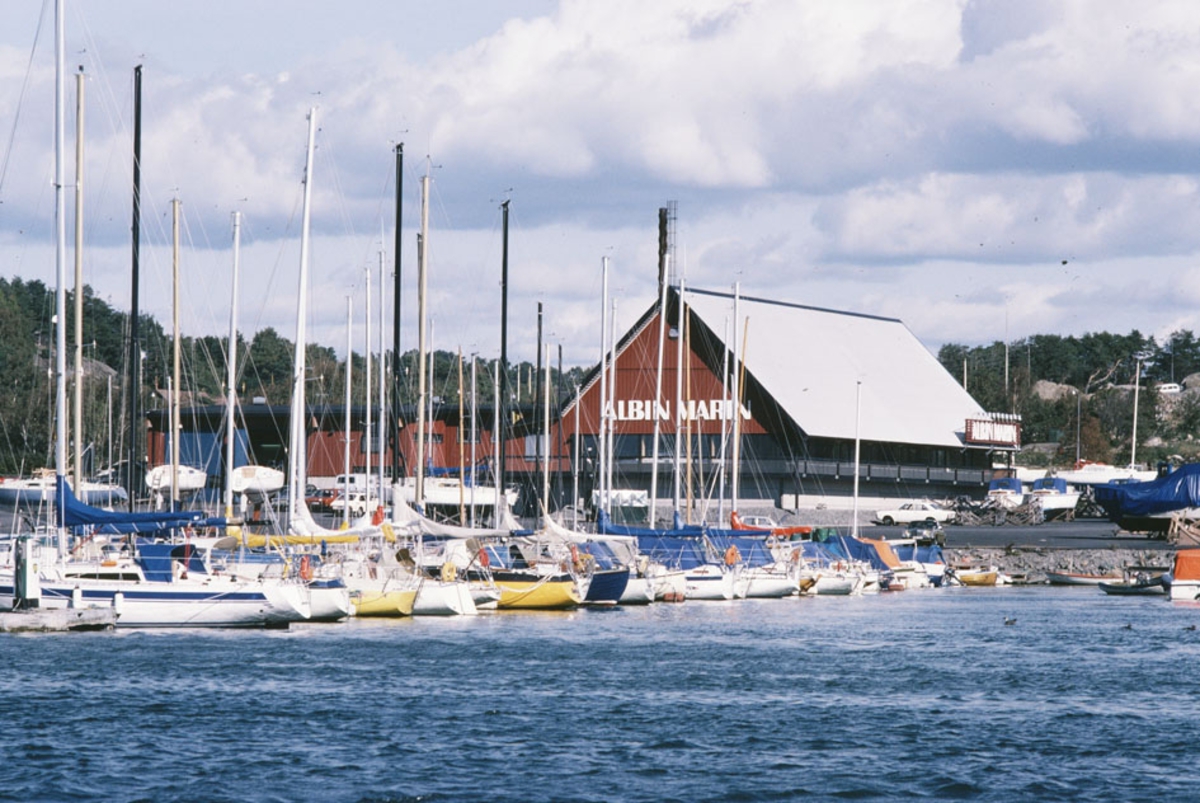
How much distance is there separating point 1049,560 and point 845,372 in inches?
1234

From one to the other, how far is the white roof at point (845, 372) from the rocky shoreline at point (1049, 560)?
16328 mm

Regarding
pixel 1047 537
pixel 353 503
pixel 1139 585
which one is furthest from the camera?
pixel 1047 537

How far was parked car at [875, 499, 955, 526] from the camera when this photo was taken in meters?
99.4

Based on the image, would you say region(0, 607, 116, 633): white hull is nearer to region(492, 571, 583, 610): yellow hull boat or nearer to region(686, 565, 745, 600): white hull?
region(492, 571, 583, 610): yellow hull boat

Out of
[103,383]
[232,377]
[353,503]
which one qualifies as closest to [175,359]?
[232,377]

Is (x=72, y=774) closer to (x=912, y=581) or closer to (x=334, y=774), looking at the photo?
(x=334, y=774)

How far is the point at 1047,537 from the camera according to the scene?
294 ft

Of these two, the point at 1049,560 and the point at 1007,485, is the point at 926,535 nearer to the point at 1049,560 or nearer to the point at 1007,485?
the point at 1049,560

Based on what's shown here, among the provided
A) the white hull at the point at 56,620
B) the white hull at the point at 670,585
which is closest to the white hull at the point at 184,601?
the white hull at the point at 56,620

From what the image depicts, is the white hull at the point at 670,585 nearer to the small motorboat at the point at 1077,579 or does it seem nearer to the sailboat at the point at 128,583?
the sailboat at the point at 128,583

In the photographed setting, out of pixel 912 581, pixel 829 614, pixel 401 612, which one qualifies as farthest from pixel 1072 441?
pixel 401 612

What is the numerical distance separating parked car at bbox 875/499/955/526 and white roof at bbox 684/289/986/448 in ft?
14.9

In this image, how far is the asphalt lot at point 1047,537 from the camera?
3312 inches

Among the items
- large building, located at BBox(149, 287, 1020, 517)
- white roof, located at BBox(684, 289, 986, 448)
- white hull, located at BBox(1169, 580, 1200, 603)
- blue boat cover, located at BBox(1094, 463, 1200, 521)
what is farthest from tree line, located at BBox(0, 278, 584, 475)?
white hull, located at BBox(1169, 580, 1200, 603)
